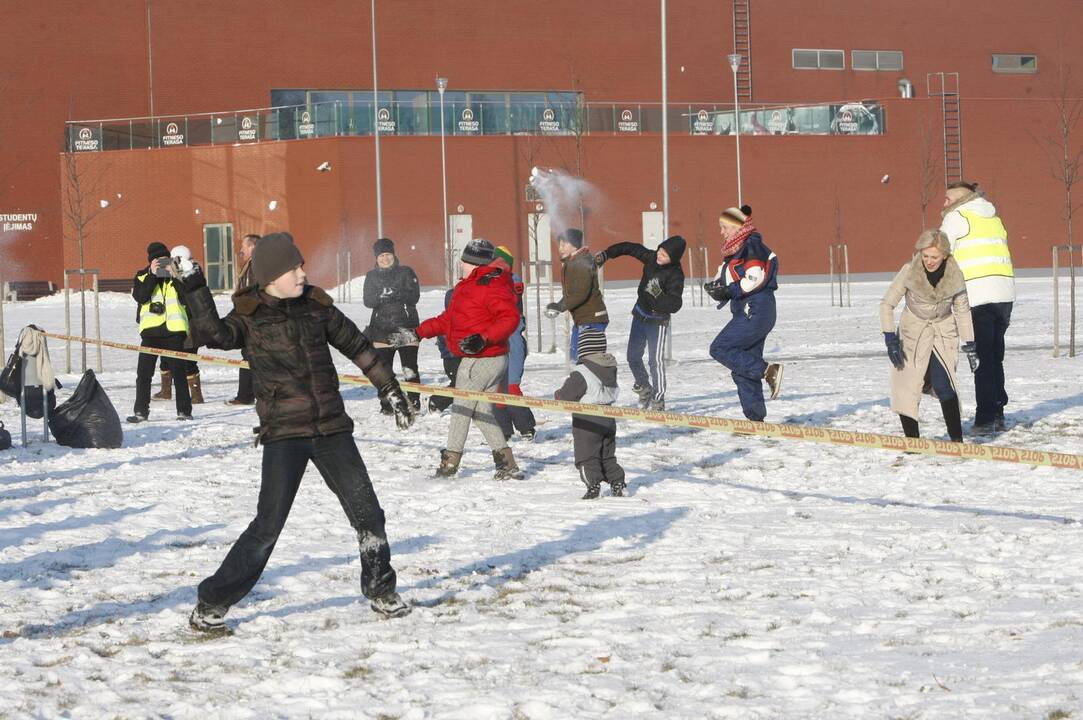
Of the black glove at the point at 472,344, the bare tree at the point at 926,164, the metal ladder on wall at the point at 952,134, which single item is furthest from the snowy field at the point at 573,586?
the metal ladder on wall at the point at 952,134

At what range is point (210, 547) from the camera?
26.8ft

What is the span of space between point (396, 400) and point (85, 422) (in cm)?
663

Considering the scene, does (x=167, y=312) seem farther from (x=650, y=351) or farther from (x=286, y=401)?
(x=286, y=401)

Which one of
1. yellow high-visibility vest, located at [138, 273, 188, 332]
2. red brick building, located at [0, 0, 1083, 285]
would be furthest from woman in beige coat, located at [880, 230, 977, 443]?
red brick building, located at [0, 0, 1083, 285]

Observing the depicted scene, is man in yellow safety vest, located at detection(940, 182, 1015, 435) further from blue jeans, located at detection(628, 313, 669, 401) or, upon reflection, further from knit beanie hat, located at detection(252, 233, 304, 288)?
knit beanie hat, located at detection(252, 233, 304, 288)

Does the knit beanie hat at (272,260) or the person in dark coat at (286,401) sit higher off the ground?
the knit beanie hat at (272,260)

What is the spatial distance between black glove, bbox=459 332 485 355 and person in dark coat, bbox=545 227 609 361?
67.2 inches

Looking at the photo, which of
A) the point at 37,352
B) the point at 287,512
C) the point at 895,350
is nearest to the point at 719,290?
the point at 895,350

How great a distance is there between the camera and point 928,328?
10.9 m

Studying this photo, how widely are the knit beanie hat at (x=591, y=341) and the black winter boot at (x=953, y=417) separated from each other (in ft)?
8.45

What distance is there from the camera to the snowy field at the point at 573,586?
5.18m

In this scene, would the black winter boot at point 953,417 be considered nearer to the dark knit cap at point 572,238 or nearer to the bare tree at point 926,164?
the dark knit cap at point 572,238

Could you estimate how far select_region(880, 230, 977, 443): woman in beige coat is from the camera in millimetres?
10836

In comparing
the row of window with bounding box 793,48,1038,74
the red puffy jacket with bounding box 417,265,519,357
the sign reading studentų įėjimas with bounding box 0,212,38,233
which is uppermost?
the row of window with bounding box 793,48,1038,74
